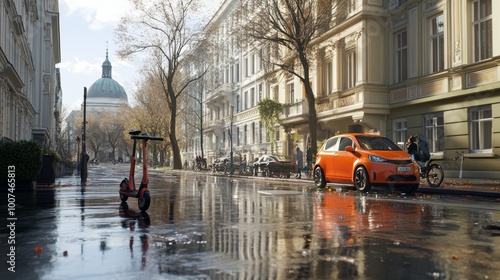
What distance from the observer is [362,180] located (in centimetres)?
1494

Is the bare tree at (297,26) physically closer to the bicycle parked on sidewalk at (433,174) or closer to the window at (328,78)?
the window at (328,78)

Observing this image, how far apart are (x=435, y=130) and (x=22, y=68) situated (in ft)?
89.2

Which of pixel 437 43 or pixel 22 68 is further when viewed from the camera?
pixel 22 68

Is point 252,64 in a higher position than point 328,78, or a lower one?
higher

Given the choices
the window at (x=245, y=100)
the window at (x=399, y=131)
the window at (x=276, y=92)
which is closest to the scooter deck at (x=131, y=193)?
the window at (x=399, y=131)

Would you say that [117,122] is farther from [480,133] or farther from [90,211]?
[90,211]

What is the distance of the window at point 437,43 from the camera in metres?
23.9

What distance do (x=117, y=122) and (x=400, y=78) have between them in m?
→ 82.5

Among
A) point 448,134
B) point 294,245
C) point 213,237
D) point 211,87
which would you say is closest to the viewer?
point 294,245

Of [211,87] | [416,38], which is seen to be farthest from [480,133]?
[211,87]

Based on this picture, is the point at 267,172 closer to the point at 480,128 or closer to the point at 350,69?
the point at 350,69

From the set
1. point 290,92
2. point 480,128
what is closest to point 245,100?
point 290,92

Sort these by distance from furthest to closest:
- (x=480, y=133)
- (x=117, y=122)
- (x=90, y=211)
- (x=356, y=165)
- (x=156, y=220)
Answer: (x=117, y=122) → (x=480, y=133) → (x=356, y=165) → (x=90, y=211) → (x=156, y=220)

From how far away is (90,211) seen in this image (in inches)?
380
